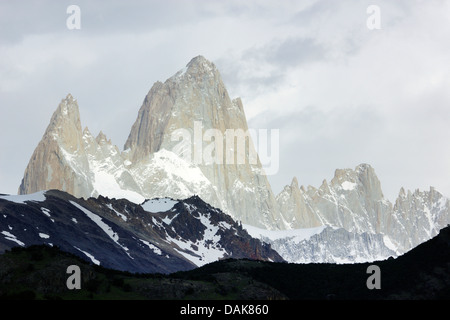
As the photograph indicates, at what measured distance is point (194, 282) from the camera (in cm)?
18575

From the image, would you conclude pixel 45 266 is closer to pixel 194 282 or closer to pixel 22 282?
pixel 22 282
